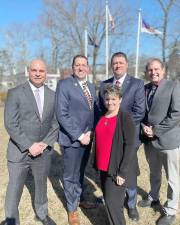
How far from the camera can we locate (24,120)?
12.0 ft

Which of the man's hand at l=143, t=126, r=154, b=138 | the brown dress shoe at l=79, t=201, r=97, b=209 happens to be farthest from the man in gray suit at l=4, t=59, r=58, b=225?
the man's hand at l=143, t=126, r=154, b=138

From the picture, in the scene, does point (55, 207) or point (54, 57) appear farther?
point (54, 57)

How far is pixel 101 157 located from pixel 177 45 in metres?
24.8

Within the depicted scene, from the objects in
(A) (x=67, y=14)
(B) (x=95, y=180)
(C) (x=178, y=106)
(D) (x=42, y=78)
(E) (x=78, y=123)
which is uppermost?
(A) (x=67, y=14)

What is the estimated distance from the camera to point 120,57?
4000 millimetres

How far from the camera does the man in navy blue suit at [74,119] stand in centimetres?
400

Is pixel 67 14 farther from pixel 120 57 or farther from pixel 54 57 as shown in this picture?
pixel 120 57

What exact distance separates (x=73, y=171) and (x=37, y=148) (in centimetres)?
77

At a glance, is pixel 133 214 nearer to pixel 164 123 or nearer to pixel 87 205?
pixel 87 205

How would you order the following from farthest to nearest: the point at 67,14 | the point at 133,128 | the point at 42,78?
the point at 67,14
the point at 42,78
the point at 133,128

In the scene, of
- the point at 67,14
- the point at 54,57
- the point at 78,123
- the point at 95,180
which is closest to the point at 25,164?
the point at 78,123

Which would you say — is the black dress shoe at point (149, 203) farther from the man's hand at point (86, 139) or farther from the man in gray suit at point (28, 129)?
the man in gray suit at point (28, 129)

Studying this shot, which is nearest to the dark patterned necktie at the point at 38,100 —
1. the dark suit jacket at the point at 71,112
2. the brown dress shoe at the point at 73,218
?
the dark suit jacket at the point at 71,112

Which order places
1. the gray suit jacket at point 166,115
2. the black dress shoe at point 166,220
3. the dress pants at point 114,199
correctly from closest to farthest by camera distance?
the dress pants at point 114,199
the gray suit jacket at point 166,115
the black dress shoe at point 166,220
